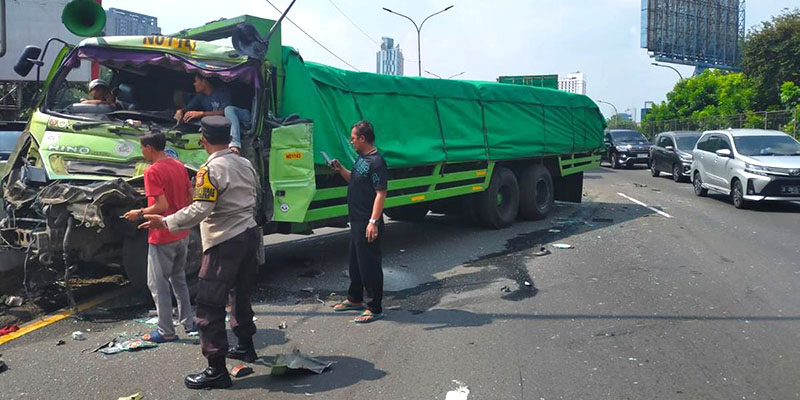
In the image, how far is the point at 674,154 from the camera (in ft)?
70.9

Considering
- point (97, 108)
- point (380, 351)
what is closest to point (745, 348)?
point (380, 351)

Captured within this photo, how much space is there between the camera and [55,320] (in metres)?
5.75

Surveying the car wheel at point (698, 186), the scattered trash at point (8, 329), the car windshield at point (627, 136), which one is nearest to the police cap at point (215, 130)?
the scattered trash at point (8, 329)

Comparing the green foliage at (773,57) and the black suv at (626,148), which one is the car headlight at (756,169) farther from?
the green foliage at (773,57)

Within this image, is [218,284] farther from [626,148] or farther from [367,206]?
[626,148]

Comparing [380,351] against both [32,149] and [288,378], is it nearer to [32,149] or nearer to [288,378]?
[288,378]

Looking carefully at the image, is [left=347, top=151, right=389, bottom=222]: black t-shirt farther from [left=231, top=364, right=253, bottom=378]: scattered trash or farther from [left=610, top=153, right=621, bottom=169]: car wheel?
[left=610, top=153, right=621, bottom=169]: car wheel

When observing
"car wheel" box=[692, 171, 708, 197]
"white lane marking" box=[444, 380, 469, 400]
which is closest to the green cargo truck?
"white lane marking" box=[444, 380, 469, 400]

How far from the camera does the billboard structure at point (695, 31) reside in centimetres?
4878

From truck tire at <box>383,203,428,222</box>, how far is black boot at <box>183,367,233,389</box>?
671cm

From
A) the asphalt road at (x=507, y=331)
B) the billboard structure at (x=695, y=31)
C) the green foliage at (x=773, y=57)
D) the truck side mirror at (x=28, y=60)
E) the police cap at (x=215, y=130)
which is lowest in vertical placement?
the asphalt road at (x=507, y=331)

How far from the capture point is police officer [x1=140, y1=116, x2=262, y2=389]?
4266 mm

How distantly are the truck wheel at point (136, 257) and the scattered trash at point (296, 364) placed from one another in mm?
1880

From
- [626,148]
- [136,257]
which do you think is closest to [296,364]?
[136,257]
